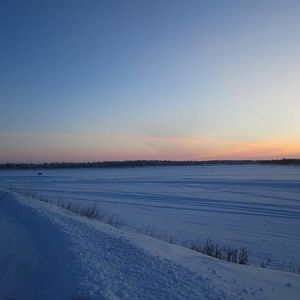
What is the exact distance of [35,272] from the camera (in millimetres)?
7113

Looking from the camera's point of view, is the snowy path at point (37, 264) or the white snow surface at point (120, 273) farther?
the snowy path at point (37, 264)

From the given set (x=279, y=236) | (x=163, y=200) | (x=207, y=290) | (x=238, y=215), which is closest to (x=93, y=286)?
(x=207, y=290)

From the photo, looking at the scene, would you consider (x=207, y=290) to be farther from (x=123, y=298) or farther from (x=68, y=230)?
(x=68, y=230)

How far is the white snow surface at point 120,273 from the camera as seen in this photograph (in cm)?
548

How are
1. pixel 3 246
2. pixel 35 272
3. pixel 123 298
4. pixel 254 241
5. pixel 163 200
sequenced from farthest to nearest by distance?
pixel 163 200 < pixel 254 241 < pixel 3 246 < pixel 35 272 < pixel 123 298

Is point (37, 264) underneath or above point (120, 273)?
underneath

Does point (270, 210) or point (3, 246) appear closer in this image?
point (3, 246)

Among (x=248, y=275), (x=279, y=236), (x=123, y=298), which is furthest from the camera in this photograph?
(x=279, y=236)

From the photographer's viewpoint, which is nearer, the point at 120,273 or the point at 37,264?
the point at 120,273

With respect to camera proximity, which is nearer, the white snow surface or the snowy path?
the white snow surface

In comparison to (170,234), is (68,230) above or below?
above

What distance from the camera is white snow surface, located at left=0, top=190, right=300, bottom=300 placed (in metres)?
5.48

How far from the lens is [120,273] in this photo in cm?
629

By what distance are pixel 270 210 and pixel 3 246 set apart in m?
16.8
